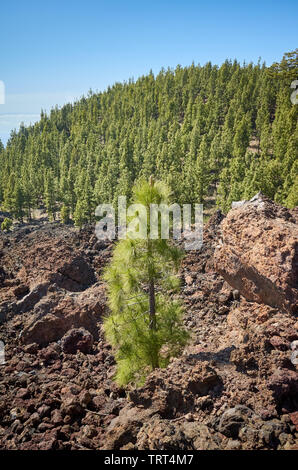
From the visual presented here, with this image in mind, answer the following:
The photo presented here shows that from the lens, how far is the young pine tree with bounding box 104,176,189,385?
10414 mm

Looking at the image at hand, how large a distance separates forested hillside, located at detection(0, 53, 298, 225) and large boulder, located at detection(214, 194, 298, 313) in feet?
82.3

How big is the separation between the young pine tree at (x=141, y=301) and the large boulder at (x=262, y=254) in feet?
11.9

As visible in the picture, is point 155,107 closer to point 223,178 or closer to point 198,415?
point 223,178

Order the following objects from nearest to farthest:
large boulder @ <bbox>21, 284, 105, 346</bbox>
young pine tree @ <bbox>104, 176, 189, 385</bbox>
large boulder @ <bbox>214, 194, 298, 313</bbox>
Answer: young pine tree @ <bbox>104, 176, 189, 385</bbox>, large boulder @ <bbox>214, 194, 298, 313</bbox>, large boulder @ <bbox>21, 284, 105, 346</bbox>

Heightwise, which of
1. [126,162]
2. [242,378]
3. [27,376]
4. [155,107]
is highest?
[155,107]

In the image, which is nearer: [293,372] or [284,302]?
[293,372]

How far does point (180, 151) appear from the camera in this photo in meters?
68.2

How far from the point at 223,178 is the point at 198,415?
1849 inches

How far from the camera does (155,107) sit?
111625mm

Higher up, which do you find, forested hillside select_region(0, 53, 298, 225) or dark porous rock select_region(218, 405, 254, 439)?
forested hillside select_region(0, 53, 298, 225)

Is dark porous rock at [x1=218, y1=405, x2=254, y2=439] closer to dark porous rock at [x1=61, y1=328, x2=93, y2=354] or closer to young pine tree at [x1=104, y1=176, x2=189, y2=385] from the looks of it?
young pine tree at [x1=104, y1=176, x2=189, y2=385]

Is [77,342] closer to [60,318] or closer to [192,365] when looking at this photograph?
[60,318]

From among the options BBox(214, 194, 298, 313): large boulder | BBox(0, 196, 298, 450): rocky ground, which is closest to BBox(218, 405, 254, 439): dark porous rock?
BBox(0, 196, 298, 450): rocky ground
